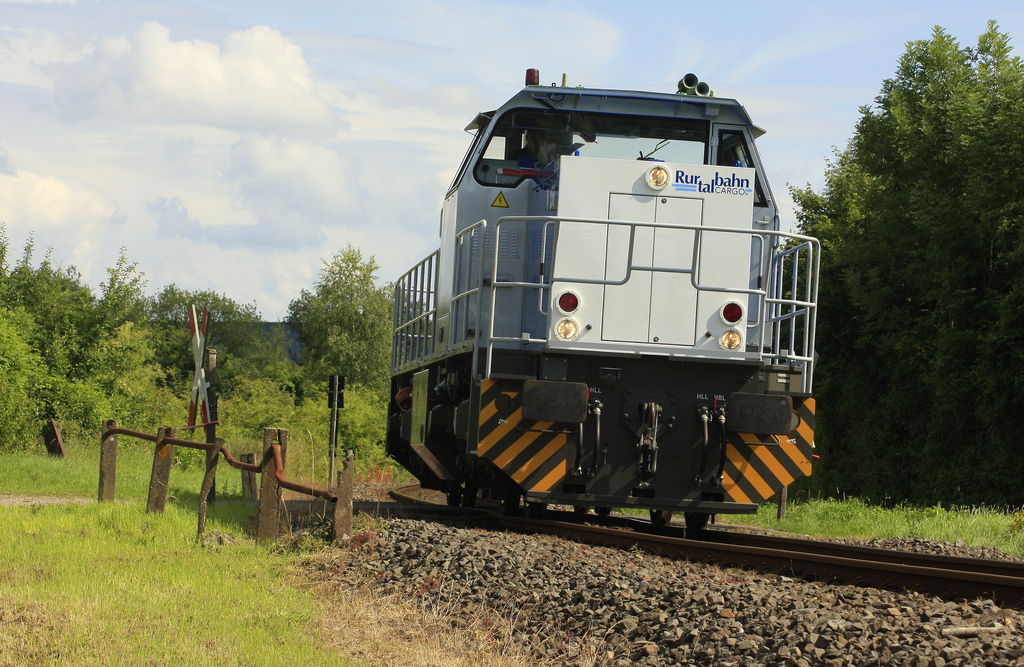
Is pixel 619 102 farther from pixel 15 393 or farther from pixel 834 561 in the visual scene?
pixel 15 393

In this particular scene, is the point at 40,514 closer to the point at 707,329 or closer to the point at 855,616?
the point at 707,329

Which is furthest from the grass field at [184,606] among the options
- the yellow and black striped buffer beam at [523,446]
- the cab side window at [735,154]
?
the cab side window at [735,154]

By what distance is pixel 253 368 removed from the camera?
83.6 metres

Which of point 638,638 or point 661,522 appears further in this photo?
point 661,522

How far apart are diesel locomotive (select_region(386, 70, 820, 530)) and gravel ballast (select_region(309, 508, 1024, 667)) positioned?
37.2 inches

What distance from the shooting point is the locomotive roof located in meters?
8.98

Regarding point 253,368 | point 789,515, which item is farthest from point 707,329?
point 253,368

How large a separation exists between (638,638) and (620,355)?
3184 mm

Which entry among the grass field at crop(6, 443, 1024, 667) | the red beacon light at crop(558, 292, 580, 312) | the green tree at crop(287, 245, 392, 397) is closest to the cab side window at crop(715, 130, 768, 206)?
the red beacon light at crop(558, 292, 580, 312)

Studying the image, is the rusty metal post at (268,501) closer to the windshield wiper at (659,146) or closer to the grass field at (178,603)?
the grass field at (178,603)

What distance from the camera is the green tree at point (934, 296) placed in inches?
795

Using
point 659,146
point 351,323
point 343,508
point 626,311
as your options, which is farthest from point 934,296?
point 351,323

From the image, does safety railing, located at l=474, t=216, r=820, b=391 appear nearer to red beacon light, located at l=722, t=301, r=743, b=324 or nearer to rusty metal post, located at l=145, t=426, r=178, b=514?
red beacon light, located at l=722, t=301, r=743, b=324

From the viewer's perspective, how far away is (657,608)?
530 centimetres
